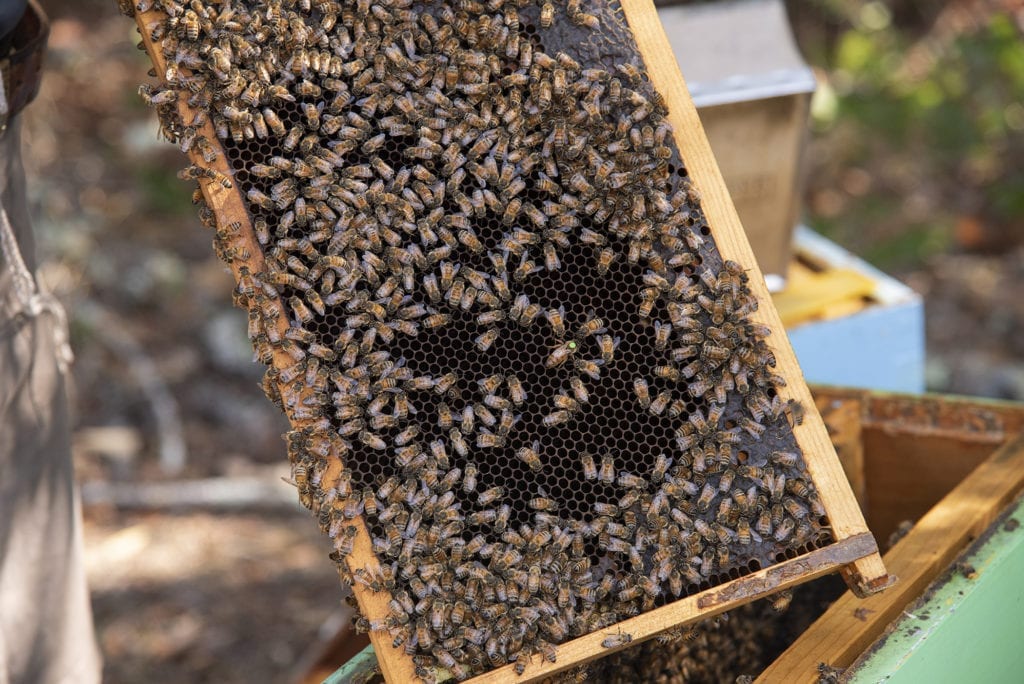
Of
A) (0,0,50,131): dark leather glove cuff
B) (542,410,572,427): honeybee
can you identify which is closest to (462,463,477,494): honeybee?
(542,410,572,427): honeybee

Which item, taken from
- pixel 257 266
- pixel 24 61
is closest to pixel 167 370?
pixel 24 61

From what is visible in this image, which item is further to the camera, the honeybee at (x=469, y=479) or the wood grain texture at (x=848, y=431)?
the wood grain texture at (x=848, y=431)

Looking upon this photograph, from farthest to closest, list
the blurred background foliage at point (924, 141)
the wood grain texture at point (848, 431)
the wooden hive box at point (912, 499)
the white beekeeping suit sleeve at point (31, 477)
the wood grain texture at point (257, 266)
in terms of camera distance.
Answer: the blurred background foliage at point (924, 141) < the wood grain texture at point (848, 431) < the white beekeeping suit sleeve at point (31, 477) < the wooden hive box at point (912, 499) < the wood grain texture at point (257, 266)

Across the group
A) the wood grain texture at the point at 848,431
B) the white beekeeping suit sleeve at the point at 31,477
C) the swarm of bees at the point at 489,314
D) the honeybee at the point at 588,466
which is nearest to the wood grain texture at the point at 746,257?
the swarm of bees at the point at 489,314

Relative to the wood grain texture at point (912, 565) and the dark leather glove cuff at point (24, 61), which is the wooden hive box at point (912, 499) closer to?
the wood grain texture at point (912, 565)

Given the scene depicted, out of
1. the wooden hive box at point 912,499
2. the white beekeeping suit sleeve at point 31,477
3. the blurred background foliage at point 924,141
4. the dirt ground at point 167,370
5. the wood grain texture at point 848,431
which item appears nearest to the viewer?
the wooden hive box at point 912,499

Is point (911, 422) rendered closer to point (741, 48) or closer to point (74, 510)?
point (741, 48)

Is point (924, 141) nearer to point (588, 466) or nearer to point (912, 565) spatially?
point (912, 565)

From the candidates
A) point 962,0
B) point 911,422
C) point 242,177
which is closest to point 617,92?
point 242,177
